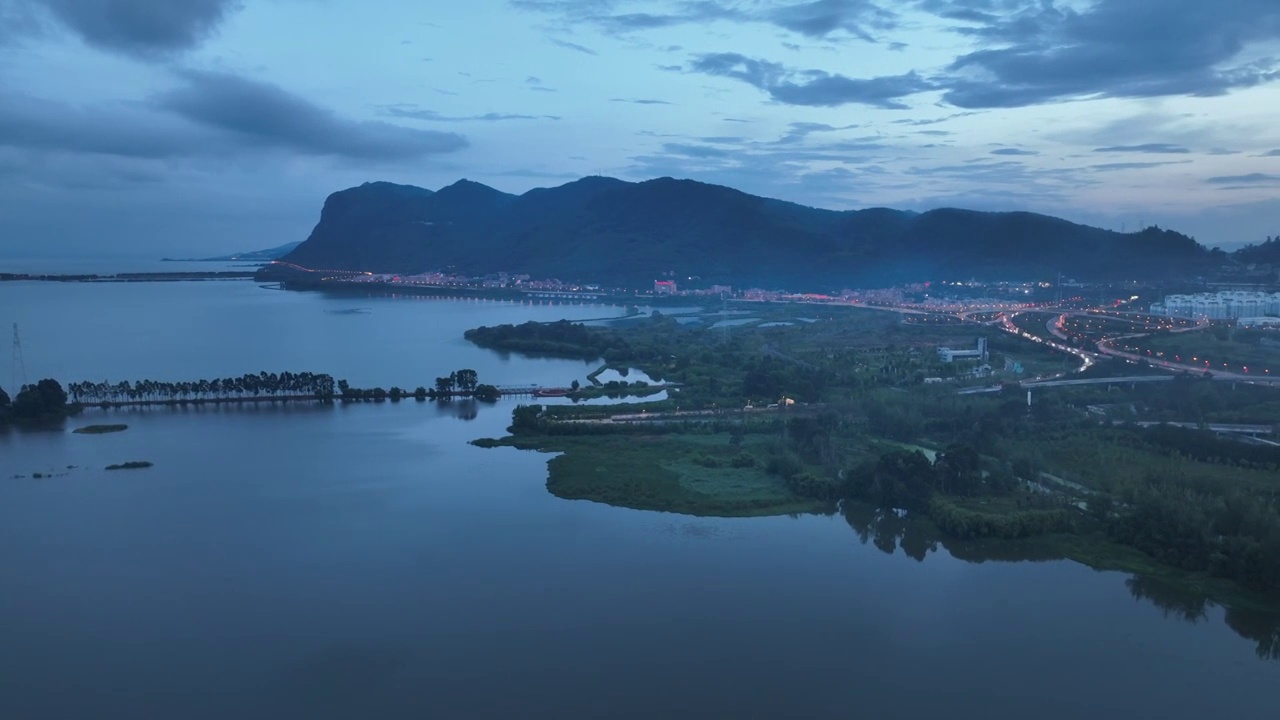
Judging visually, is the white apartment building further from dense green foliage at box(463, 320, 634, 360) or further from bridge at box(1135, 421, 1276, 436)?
dense green foliage at box(463, 320, 634, 360)

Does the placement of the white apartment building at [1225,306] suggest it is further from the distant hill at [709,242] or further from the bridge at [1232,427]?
the bridge at [1232,427]

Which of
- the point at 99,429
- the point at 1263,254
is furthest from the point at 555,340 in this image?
the point at 1263,254

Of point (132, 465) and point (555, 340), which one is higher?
point (555, 340)

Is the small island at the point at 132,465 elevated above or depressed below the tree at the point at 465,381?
below

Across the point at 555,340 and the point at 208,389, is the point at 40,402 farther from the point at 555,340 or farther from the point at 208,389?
the point at 555,340

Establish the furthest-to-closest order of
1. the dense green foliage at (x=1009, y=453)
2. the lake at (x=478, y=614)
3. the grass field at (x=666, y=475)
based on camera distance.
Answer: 1. the grass field at (x=666, y=475)
2. the dense green foliage at (x=1009, y=453)
3. the lake at (x=478, y=614)

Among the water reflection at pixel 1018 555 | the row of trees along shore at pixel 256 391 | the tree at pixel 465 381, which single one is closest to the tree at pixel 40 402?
the row of trees along shore at pixel 256 391

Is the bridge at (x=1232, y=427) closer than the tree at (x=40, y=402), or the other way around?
the bridge at (x=1232, y=427)
